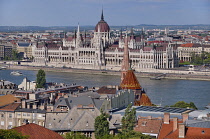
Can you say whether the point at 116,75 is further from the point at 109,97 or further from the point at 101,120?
the point at 101,120

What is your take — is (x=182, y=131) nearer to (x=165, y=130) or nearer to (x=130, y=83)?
(x=165, y=130)

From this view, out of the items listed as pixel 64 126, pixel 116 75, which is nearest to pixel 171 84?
pixel 116 75

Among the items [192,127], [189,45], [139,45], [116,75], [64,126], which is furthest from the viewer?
[189,45]

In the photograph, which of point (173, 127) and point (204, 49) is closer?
point (173, 127)

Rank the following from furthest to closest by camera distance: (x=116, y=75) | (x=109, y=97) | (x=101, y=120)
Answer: (x=116, y=75), (x=109, y=97), (x=101, y=120)

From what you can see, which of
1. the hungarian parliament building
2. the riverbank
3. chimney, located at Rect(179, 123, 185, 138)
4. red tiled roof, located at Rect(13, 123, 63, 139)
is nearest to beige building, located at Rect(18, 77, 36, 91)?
red tiled roof, located at Rect(13, 123, 63, 139)

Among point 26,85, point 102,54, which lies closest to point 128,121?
point 26,85
